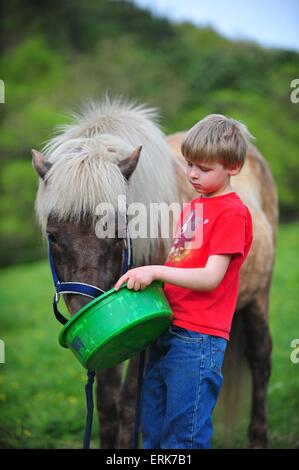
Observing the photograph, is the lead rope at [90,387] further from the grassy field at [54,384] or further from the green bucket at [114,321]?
the grassy field at [54,384]

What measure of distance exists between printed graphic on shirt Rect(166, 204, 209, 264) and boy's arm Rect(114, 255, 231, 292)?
14 cm

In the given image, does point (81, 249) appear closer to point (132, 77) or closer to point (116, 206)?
point (116, 206)

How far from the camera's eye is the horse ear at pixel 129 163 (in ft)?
8.50

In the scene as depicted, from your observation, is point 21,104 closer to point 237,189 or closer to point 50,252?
point 237,189

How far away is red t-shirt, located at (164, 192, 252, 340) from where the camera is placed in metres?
2.24

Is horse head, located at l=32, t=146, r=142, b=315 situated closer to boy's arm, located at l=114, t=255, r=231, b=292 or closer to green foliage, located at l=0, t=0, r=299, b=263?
boy's arm, located at l=114, t=255, r=231, b=292

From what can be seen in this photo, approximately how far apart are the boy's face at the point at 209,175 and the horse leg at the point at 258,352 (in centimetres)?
173

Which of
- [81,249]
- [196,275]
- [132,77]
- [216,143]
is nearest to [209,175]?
[216,143]

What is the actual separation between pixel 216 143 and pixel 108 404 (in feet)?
6.13

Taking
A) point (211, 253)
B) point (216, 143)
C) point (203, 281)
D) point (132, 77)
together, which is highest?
point (132, 77)

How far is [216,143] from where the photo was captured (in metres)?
2.26

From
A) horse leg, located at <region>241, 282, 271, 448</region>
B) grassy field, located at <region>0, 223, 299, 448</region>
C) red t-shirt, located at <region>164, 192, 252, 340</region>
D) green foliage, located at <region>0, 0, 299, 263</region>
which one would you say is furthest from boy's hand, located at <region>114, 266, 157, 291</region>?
green foliage, located at <region>0, 0, 299, 263</region>

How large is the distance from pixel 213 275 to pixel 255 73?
55.7 ft

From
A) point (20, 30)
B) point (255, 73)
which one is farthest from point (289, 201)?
point (20, 30)
